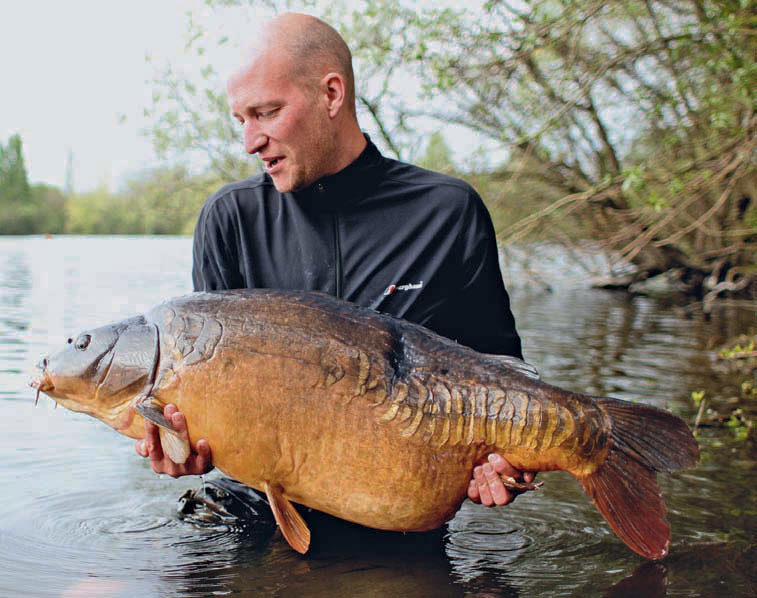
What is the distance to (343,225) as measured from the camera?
345 centimetres

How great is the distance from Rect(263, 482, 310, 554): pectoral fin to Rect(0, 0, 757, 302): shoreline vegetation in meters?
5.18

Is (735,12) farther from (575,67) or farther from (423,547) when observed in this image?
(423,547)

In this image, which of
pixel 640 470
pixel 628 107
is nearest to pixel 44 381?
pixel 640 470

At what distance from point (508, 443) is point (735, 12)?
6.14 metres

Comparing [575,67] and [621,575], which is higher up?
[575,67]

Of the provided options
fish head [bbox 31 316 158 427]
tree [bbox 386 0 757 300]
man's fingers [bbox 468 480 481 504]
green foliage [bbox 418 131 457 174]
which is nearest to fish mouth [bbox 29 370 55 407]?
fish head [bbox 31 316 158 427]

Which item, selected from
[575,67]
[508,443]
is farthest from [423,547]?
[575,67]

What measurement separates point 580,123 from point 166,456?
12.1 meters

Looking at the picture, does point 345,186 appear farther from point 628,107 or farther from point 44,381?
point 628,107

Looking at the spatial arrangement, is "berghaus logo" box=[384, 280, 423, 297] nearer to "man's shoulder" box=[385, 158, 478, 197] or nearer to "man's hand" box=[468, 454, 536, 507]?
"man's shoulder" box=[385, 158, 478, 197]

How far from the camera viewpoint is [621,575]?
11.6ft

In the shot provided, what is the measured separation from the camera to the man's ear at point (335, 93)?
10.9 ft

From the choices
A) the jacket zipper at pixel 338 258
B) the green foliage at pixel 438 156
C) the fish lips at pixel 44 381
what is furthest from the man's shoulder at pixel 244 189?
the green foliage at pixel 438 156

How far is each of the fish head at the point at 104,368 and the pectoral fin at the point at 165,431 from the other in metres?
0.07
